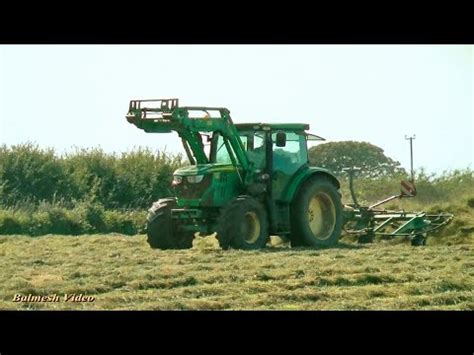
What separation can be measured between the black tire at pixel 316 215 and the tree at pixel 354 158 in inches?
32.8

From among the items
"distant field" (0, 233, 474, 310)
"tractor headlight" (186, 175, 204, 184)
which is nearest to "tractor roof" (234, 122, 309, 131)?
"tractor headlight" (186, 175, 204, 184)

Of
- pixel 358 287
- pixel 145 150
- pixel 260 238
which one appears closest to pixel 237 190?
pixel 260 238

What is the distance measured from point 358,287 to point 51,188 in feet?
31.7

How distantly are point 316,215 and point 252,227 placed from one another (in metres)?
1.45

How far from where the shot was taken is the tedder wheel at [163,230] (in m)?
14.9

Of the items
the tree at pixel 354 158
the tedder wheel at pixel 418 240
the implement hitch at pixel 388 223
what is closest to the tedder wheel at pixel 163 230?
the implement hitch at pixel 388 223

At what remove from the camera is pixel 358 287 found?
11.3m

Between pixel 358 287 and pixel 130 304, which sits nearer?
pixel 130 304

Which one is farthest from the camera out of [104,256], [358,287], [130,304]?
[104,256]

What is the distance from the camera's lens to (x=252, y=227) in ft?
48.6

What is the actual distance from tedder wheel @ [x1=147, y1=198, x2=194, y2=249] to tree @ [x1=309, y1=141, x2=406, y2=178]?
2.77 m

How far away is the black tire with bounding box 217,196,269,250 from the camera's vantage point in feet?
47.2

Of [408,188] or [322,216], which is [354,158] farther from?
[322,216]
